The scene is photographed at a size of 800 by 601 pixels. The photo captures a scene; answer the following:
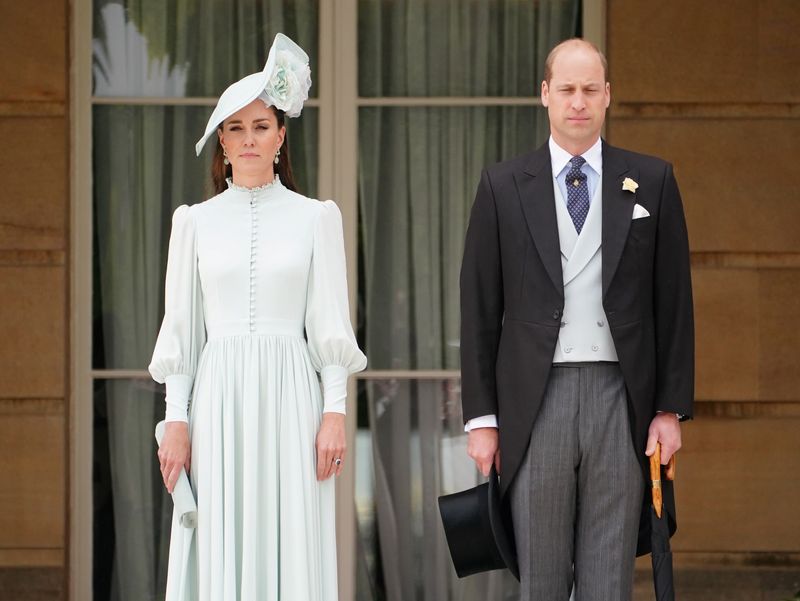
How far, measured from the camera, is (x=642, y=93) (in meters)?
6.66

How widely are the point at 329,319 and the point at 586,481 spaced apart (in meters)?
0.88

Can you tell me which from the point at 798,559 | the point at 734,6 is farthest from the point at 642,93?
the point at 798,559

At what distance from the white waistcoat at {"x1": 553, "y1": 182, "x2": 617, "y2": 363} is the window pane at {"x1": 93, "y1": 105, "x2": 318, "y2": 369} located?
2.90 m

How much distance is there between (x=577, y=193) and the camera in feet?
14.1

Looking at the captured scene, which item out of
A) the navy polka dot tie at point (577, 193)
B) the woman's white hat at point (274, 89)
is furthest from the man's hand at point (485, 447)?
the woman's white hat at point (274, 89)

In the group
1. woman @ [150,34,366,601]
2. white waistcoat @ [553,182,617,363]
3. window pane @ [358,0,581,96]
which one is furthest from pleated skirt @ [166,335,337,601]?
window pane @ [358,0,581,96]

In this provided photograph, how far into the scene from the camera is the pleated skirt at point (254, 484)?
14.3 feet

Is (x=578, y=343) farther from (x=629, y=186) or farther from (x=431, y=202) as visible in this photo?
(x=431, y=202)

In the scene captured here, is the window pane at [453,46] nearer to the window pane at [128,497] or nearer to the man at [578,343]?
the window pane at [128,497]

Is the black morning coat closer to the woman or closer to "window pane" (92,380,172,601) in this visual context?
the woman

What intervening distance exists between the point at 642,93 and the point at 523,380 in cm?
282

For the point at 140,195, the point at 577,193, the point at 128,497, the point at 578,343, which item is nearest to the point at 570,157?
the point at 577,193

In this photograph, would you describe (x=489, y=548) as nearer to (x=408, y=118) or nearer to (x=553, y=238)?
(x=553, y=238)

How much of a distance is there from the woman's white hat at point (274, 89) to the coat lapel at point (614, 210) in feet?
3.06
